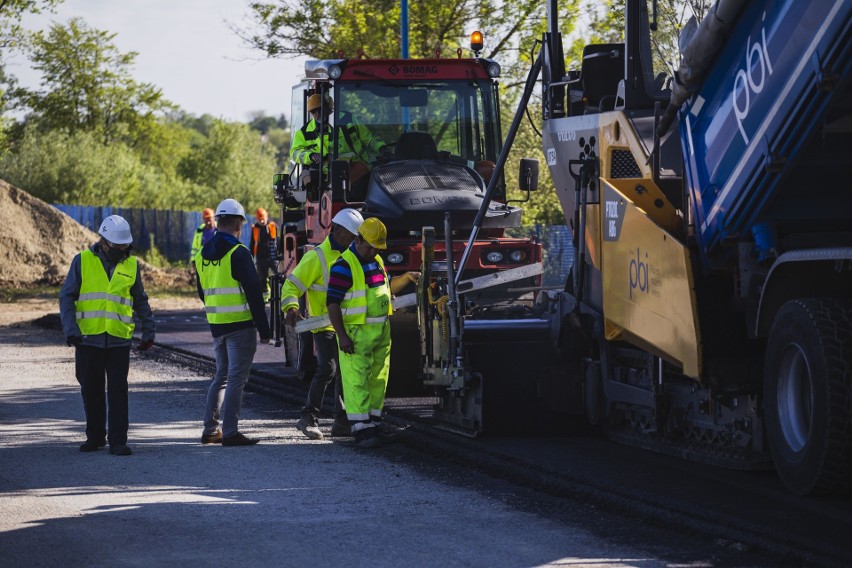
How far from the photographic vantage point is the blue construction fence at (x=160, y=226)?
46.7 meters

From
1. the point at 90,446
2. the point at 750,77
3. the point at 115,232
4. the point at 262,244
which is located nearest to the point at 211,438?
the point at 90,446

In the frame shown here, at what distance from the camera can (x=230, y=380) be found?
10.6m

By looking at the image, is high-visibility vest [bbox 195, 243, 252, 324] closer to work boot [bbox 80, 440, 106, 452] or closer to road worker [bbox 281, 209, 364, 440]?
road worker [bbox 281, 209, 364, 440]

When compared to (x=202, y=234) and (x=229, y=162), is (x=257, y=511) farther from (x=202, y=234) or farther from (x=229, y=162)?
(x=229, y=162)

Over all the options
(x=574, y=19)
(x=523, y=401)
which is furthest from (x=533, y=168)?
(x=574, y=19)

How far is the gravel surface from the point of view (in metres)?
6.59

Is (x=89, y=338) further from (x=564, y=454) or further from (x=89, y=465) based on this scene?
(x=564, y=454)

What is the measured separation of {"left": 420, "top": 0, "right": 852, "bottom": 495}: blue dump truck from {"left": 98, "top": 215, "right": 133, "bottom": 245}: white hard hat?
241cm

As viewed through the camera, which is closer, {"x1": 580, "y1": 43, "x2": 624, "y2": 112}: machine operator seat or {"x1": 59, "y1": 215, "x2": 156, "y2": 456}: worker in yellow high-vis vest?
{"x1": 580, "y1": 43, "x2": 624, "y2": 112}: machine operator seat

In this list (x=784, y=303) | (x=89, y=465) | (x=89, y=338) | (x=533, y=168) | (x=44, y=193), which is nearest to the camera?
(x=784, y=303)

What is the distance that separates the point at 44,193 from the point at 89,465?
48.3 meters

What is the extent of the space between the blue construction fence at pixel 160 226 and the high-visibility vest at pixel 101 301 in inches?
1437

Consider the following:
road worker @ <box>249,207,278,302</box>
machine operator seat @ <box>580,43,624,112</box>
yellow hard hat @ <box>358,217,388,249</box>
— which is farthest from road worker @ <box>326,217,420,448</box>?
road worker @ <box>249,207,278,302</box>

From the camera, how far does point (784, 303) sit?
7730 millimetres
